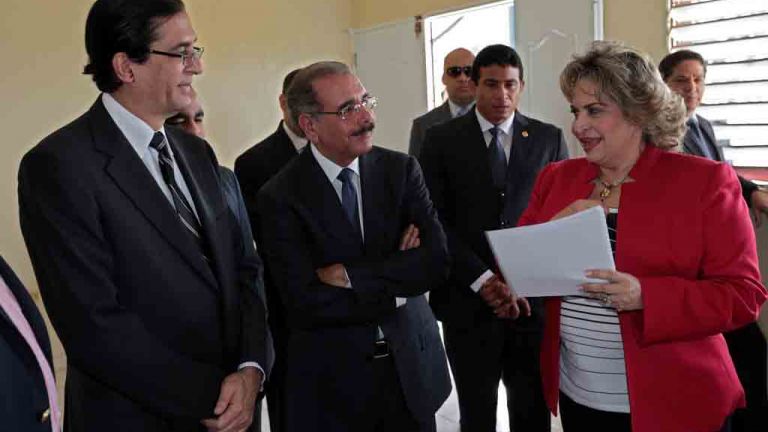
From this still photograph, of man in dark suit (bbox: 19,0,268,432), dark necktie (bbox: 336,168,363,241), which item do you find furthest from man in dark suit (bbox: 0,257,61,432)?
dark necktie (bbox: 336,168,363,241)

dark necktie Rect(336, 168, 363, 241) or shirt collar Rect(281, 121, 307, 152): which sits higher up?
shirt collar Rect(281, 121, 307, 152)

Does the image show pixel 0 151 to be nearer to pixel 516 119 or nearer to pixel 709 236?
pixel 516 119

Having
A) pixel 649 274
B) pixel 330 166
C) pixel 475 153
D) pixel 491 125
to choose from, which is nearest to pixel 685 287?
pixel 649 274

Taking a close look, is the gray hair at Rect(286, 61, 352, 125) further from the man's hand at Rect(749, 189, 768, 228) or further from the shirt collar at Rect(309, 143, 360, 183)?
the man's hand at Rect(749, 189, 768, 228)

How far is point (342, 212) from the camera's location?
1.89m

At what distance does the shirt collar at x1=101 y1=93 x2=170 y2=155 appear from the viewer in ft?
4.79

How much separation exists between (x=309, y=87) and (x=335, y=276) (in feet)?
1.93

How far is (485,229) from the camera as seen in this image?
2469mm

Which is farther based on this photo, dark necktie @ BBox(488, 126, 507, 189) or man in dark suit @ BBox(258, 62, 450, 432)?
dark necktie @ BBox(488, 126, 507, 189)

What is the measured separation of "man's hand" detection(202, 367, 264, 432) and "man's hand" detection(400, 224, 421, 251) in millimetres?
602

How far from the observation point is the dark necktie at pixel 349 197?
1.93m

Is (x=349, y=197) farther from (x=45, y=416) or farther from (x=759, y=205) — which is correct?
(x=759, y=205)

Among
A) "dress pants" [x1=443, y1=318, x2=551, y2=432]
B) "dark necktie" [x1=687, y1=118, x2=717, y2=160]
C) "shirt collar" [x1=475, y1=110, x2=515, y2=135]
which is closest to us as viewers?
"dress pants" [x1=443, y1=318, x2=551, y2=432]

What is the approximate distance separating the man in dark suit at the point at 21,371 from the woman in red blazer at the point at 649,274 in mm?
1151
